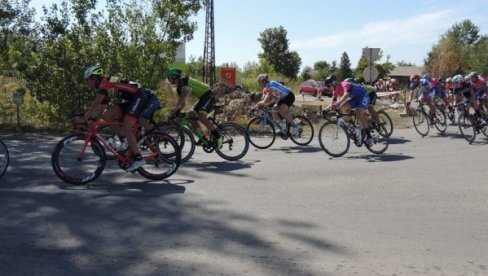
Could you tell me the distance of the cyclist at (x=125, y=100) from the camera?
7711mm

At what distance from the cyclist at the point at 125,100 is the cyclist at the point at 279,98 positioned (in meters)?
4.90

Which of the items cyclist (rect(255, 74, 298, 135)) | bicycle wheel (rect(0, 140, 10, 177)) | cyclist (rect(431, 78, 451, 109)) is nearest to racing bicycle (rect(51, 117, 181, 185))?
bicycle wheel (rect(0, 140, 10, 177))

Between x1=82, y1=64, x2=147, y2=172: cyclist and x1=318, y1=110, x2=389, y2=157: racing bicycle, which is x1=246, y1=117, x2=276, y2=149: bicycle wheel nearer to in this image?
x1=318, y1=110, x2=389, y2=157: racing bicycle

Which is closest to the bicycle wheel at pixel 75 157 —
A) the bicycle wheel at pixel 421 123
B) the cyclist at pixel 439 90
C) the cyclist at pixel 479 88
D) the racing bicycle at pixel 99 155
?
the racing bicycle at pixel 99 155

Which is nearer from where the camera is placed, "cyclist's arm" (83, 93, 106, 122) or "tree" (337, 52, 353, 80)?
"cyclist's arm" (83, 93, 106, 122)

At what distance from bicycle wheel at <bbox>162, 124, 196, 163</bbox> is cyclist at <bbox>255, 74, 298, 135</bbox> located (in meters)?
2.70

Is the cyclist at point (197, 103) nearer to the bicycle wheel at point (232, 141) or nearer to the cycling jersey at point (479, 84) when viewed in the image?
the bicycle wheel at point (232, 141)

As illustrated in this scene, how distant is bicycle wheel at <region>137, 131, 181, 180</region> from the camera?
27.5 feet

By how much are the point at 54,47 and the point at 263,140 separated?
8498 mm

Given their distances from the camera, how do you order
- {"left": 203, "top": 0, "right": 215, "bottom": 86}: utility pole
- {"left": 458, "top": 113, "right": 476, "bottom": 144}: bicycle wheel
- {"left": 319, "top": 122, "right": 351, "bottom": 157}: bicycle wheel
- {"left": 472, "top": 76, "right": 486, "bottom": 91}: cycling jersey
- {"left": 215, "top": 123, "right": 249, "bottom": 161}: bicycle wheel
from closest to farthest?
1. {"left": 215, "top": 123, "right": 249, "bottom": 161}: bicycle wheel
2. {"left": 319, "top": 122, "right": 351, "bottom": 157}: bicycle wheel
3. {"left": 458, "top": 113, "right": 476, "bottom": 144}: bicycle wheel
4. {"left": 472, "top": 76, "right": 486, "bottom": 91}: cycling jersey
5. {"left": 203, "top": 0, "right": 215, "bottom": 86}: utility pole

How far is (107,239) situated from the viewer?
5254 mm

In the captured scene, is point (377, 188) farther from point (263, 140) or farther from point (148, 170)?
point (263, 140)

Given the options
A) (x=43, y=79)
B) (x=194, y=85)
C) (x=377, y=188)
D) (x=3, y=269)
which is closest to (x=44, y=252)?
(x=3, y=269)

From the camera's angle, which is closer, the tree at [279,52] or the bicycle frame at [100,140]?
the bicycle frame at [100,140]
